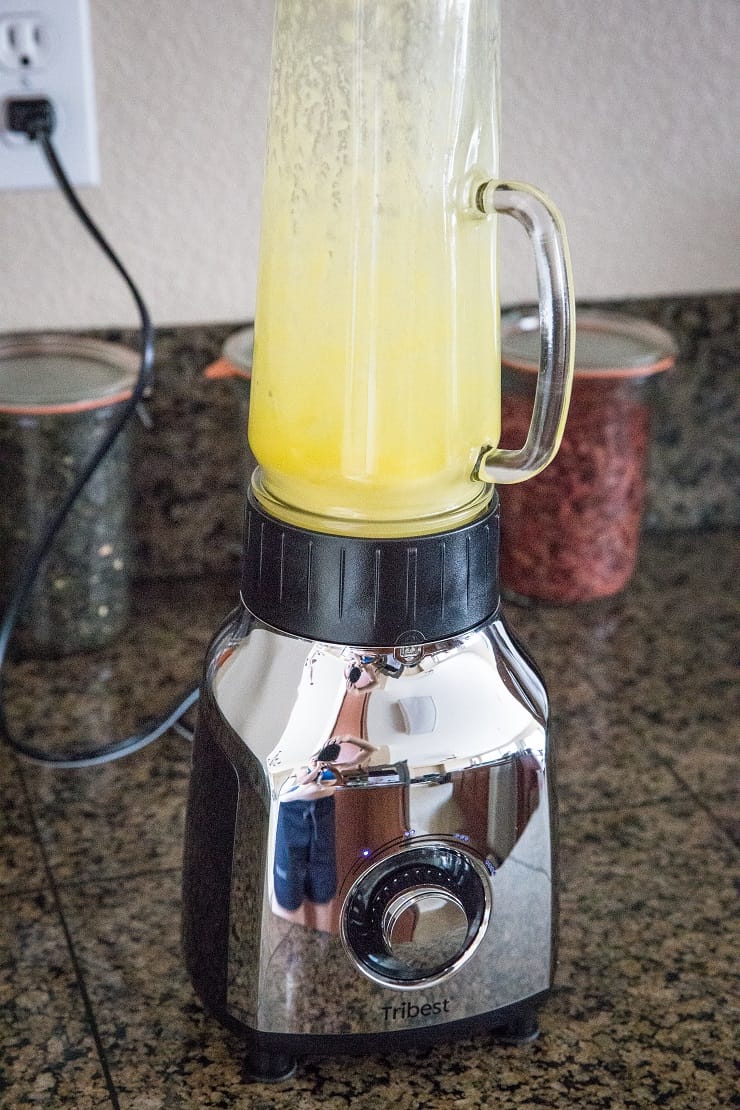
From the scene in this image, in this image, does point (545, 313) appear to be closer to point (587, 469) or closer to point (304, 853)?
point (304, 853)

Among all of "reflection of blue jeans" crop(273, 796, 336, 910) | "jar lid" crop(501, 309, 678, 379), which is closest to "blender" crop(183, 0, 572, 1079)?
"reflection of blue jeans" crop(273, 796, 336, 910)

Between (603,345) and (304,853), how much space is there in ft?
1.73

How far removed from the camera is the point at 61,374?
0.85 meters

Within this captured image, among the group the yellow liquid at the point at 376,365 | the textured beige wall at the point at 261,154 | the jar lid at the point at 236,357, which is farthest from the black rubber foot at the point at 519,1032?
the textured beige wall at the point at 261,154

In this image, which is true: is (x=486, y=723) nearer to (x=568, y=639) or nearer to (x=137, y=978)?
(x=137, y=978)

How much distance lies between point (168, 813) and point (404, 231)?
0.40 m

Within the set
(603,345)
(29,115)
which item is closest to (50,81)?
(29,115)

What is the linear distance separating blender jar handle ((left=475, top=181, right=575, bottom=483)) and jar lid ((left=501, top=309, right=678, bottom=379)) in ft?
1.26

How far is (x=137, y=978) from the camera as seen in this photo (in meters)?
0.63

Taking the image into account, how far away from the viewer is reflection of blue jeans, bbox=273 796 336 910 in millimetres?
505

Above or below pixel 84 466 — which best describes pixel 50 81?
above

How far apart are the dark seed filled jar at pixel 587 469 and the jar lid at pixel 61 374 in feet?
0.86

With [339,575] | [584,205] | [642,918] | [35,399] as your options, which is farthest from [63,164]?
[642,918]

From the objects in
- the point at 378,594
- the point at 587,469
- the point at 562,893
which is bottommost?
the point at 562,893
